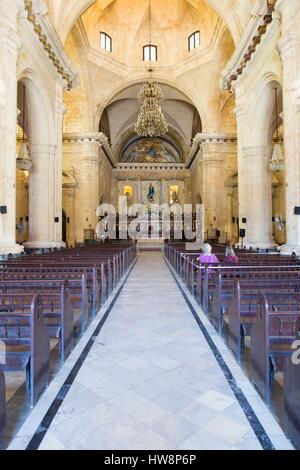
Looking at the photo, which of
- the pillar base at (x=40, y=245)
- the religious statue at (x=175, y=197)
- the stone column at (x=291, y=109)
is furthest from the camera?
the religious statue at (x=175, y=197)

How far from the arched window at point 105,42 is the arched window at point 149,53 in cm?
291

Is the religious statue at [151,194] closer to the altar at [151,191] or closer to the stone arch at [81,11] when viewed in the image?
the altar at [151,191]

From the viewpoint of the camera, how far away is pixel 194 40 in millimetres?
24953

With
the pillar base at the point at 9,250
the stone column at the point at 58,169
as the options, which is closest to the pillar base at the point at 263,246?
the stone column at the point at 58,169

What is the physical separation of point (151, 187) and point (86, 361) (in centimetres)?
3486

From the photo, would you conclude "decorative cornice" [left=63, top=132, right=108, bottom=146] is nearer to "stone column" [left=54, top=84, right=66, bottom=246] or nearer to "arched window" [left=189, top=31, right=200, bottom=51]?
"stone column" [left=54, top=84, right=66, bottom=246]

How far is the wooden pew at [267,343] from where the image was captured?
9.91ft

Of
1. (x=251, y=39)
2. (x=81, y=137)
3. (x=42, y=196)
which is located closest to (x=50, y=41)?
(x=42, y=196)

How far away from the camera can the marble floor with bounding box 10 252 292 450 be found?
2.44m

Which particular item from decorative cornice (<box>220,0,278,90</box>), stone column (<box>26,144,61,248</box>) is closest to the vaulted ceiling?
decorative cornice (<box>220,0,278,90</box>)

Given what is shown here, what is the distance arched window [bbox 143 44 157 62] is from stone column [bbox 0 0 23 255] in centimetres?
1810
